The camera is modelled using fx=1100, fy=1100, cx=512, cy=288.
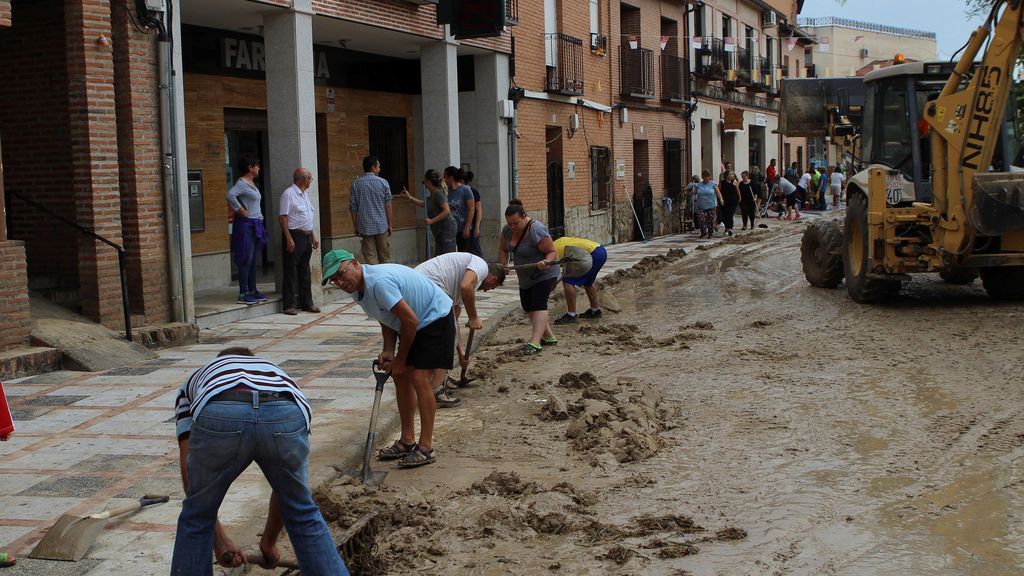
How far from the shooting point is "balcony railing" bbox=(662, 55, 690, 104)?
90.5 ft

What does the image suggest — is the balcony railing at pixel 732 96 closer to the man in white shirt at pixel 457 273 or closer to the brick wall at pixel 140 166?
the brick wall at pixel 140 166

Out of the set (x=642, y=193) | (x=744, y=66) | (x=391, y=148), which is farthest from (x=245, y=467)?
(x=744, y=66)

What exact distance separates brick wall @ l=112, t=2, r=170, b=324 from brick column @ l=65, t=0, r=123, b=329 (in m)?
0.19

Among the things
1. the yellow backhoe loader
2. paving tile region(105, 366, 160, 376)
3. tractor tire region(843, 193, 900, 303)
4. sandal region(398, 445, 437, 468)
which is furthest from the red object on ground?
tractor tire region(843, 193, 900, 303)

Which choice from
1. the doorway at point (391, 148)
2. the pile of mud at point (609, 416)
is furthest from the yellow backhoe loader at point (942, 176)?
the doorway at point (391, 148)

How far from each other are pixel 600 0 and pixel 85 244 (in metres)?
15.8

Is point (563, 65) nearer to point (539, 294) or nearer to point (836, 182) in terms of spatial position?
point (539, 294)

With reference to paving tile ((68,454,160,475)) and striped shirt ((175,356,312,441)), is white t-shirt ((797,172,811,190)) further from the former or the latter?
striped shirt ((175,356,312,441))

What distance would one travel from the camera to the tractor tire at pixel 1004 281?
39.9ft

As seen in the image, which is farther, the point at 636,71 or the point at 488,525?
the point at 636,71

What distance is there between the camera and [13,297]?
364 inches

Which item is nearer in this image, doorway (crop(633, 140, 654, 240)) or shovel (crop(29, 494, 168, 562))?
shovel (crop(29, 494, 168, 562))

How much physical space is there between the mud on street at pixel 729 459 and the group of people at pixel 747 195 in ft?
36.2

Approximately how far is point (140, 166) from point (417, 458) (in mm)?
5525
